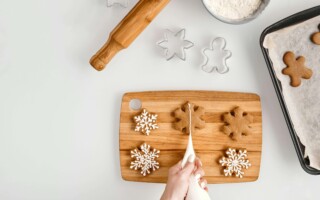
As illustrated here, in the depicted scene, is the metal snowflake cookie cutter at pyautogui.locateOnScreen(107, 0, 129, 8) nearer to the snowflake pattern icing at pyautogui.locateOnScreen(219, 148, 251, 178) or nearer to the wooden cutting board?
the wooden cutting board

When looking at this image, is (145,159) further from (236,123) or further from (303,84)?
(303,84)

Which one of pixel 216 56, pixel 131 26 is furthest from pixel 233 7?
pixel 131 26

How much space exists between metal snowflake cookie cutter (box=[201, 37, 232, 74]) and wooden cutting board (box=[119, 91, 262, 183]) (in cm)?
6

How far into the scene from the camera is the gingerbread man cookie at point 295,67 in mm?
945

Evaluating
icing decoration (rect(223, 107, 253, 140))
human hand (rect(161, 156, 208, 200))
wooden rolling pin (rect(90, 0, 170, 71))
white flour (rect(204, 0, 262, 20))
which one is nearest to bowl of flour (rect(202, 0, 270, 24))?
white flour (rect(204, 0, 262, 20))

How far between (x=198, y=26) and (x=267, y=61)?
185 millimetres

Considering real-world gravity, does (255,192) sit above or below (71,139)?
below

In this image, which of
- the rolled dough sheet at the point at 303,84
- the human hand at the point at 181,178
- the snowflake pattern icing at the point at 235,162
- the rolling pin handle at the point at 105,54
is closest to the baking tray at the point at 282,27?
the rolled dough sheet at the point at 303,84

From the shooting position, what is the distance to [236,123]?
98 centimetres

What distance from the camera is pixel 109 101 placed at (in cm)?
102

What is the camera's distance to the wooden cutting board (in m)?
0.99

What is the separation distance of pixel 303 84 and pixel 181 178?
359 millimetres

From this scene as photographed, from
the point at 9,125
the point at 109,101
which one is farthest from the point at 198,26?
the point at 9,125

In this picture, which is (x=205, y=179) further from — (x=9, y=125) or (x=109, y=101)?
(x=9, y=125)
